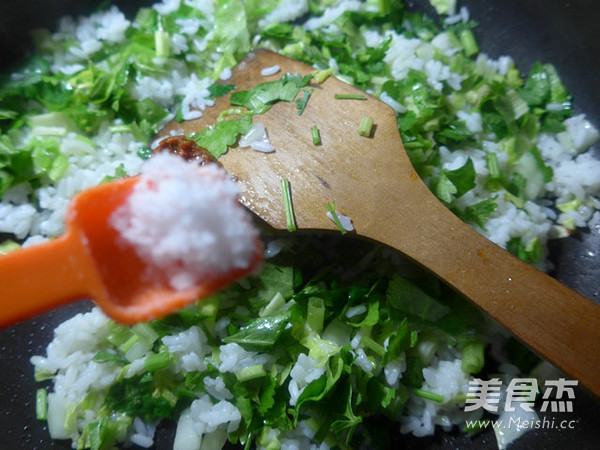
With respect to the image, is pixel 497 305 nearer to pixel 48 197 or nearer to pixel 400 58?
pixel 400 58

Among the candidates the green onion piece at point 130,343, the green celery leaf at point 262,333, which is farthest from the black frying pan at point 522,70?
the green celery leaf at point 262,333

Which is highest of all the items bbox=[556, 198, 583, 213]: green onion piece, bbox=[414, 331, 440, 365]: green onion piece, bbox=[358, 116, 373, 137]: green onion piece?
bbox=[358, 116, 373, 137]: green onion piece

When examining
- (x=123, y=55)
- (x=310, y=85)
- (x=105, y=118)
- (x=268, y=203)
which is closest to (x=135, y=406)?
(x=268, y=203)

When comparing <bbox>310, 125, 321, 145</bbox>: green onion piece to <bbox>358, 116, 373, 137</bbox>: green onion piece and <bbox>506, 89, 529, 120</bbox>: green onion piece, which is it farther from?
<bbox>506, 89, 529, 120</bbox>: green onion piece

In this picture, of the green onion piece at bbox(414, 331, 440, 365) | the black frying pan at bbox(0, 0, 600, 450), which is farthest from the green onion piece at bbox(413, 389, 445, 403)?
the black frying pan at bbox(0, 0, 600, 450)

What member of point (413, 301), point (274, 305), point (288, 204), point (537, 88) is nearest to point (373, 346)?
point (413, 301)
